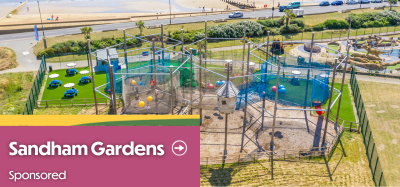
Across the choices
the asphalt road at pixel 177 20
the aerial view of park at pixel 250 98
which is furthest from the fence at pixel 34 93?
the asphalt road at pixel 177 20

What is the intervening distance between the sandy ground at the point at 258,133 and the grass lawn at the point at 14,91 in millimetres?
18010

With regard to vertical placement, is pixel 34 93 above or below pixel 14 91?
above

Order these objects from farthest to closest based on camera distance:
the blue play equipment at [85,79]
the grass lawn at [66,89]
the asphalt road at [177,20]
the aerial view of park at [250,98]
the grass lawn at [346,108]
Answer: the asphalt road at [177,20] < the blue play equipment at [85,79] < the grass lawn at [66,89] < the grass lawn at [346,108] < the aerial view of park at [250,98]

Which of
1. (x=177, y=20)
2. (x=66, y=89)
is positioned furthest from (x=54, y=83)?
(x=177, y=20)

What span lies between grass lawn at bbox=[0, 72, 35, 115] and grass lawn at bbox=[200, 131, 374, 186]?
21.0 m

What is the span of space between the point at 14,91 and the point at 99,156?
95.6 ft

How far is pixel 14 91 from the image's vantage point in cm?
3731

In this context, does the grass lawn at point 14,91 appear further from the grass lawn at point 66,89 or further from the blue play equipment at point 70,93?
the blue play equipment at point 70,93

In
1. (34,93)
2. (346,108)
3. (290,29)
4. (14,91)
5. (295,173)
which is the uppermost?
(290,29)

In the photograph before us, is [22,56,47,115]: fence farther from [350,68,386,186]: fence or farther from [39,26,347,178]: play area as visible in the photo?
[350,68,386,186]: fence

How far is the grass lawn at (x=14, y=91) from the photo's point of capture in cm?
3244

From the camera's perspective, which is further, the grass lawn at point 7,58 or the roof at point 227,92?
the grass lawn at point 7,58

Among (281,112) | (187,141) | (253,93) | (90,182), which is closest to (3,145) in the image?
(90,182)

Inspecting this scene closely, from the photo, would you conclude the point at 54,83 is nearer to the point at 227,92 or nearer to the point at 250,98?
the point at 250,98
